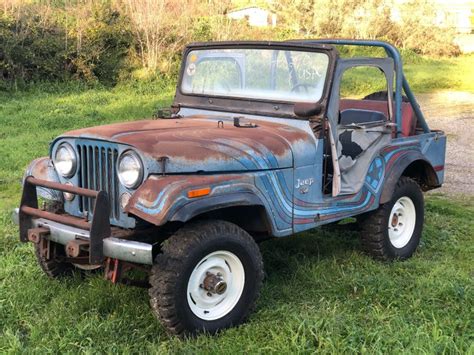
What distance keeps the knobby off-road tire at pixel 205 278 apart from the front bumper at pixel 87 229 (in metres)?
0.20

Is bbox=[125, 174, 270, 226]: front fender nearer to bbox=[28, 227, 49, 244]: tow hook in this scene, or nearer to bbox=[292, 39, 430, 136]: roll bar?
→ bbox=[28, 227, 49, 244]: tow hook

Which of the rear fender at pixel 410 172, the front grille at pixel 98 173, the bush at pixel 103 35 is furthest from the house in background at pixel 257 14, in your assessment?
the front grille at pixel 98 173

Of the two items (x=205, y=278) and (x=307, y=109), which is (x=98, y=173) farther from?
(x=307, y=109)

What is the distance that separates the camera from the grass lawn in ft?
11.4

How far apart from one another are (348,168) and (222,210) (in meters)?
1.31

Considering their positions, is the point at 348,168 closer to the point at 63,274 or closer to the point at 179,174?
the point at 179,174

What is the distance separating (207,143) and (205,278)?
2.82 feet

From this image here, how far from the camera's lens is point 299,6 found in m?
28.3

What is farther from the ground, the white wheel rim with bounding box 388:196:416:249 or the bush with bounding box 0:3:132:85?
the bush with bounding box 0:3:132:85

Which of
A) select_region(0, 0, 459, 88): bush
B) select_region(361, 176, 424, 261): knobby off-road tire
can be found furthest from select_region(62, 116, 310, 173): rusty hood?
select_region(0, 0, 459, 88): bush

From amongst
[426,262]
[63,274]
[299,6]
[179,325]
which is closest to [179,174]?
[179,325]

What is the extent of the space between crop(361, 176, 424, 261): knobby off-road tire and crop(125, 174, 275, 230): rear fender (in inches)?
68.6

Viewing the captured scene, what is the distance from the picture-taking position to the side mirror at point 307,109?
4.30 meters

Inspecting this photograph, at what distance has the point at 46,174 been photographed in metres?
4.20
